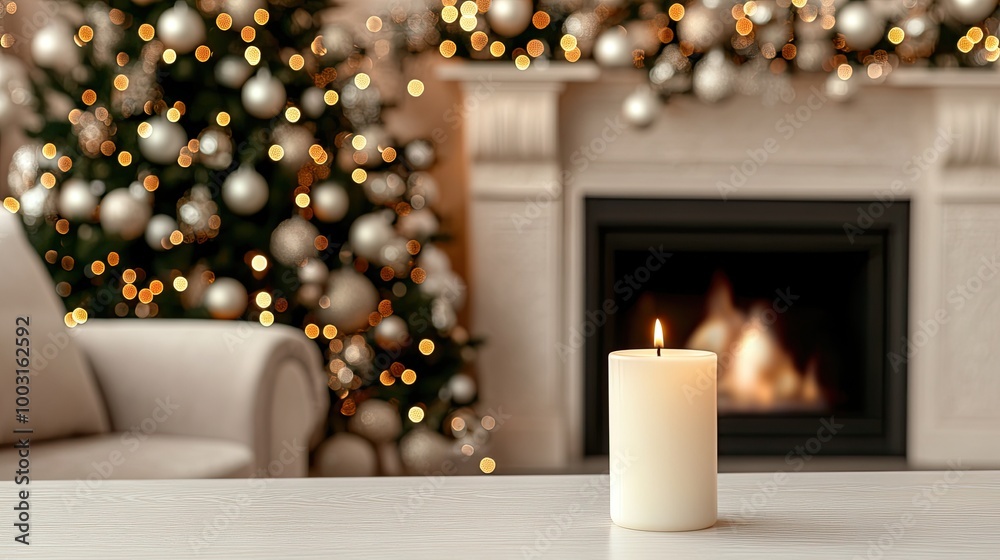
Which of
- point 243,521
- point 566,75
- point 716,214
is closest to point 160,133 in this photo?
point 566,75

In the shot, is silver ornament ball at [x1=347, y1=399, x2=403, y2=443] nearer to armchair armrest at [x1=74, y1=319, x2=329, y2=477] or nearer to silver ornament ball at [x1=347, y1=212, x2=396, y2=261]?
silver ornament ball at [x1=347, y1=212, x2=396, y2=261]

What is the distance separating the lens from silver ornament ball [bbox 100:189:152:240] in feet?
7.66

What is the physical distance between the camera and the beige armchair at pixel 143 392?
1.45m

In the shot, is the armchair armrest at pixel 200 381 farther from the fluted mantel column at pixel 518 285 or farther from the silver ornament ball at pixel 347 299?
the fluted mantel column at pixel 518 285

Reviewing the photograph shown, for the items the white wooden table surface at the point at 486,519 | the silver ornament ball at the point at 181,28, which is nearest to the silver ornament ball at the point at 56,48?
the silver ornament ball at the point at 181,28

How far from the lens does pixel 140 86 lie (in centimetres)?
242

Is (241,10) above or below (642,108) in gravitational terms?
above

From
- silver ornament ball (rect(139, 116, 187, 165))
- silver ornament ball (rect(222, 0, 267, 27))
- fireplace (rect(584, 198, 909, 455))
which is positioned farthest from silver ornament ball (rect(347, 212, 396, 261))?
fireplace (rect(584, 198, 909, 455))

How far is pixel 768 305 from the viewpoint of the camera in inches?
123

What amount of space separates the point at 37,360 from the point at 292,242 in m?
0.95

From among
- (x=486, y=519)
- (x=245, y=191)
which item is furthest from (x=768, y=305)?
(x=486, y=519)

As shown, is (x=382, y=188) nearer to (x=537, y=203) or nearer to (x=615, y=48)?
(x=537, y=203)

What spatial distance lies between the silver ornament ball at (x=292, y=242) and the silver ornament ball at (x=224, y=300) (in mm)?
140

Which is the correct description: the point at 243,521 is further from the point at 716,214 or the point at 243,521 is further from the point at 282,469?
the point at 716,214
